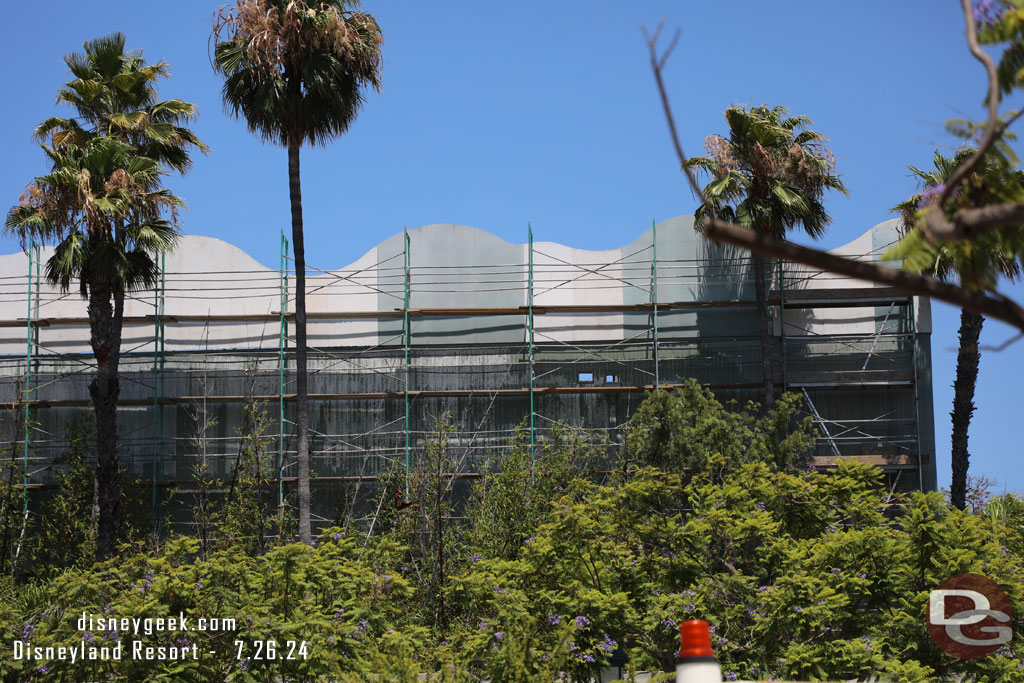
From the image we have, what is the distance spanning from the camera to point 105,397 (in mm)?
18047

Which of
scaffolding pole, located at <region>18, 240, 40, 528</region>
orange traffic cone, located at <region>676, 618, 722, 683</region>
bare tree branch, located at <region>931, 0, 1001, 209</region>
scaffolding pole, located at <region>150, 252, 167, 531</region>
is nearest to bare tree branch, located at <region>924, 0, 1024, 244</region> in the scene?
bare tree branch, located at <region>931, 0, 1001, 209</region>

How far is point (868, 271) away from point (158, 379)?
21.6 metres

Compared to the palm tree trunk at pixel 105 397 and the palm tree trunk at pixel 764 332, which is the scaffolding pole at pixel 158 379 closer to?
the palm tree trunk at pixel 105 397

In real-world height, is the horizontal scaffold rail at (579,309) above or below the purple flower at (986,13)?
above

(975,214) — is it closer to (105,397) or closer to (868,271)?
(868,271)

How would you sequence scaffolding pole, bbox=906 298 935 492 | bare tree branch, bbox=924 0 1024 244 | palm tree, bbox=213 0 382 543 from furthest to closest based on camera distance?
scaffolding pole, bbox=906 298 935 492 < palm tree, bbox=213 0 382 543 < bare tree branch, bbox=924 0 1024 244

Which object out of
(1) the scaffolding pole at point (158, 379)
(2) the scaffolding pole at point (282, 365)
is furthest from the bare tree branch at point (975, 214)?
(1) the scaffolding pole at point (158, 379)

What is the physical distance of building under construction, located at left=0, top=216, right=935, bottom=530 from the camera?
21.5m

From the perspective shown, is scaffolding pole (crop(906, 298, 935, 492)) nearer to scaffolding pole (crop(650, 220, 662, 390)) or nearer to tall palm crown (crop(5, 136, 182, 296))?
scaffolding pole (crop(650, 220, 662, 390))

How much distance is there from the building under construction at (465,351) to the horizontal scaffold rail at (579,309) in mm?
59

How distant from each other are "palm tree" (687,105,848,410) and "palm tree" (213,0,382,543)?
6.88 m

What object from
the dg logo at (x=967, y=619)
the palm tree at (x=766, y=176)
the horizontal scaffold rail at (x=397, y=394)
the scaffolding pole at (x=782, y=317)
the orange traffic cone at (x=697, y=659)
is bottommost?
the dg logo at (x=967, y=619)

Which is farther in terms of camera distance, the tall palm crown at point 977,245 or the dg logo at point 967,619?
the dg logo at point 967,619

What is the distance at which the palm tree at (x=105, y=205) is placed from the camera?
1783 cm
